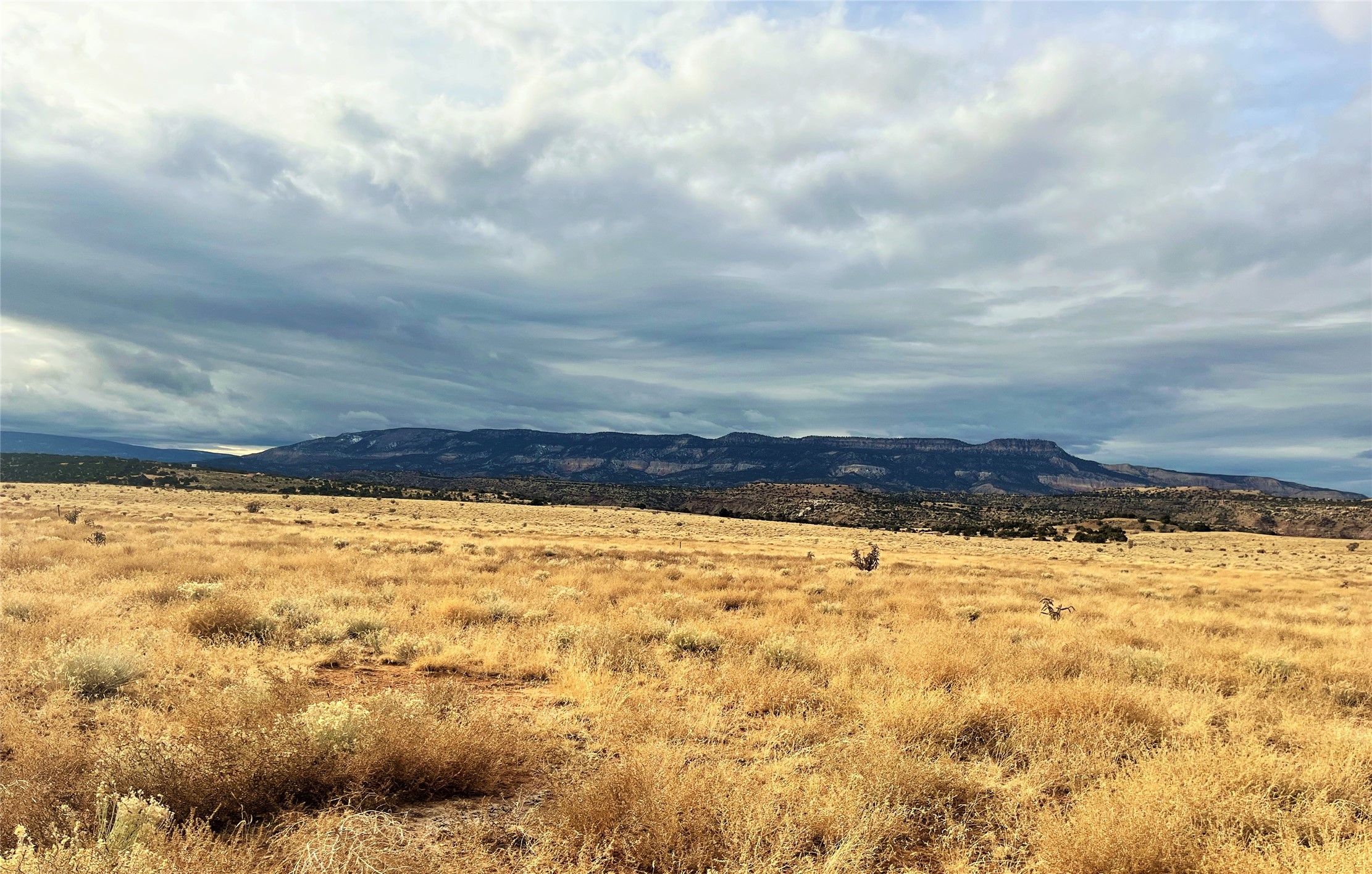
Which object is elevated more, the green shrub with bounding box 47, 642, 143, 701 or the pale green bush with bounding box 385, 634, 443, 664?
the green shrub with bounding box 47, 642, 143, 701

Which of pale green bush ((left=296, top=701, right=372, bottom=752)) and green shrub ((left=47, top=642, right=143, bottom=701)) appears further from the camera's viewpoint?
green shrub ((left=47, top=642, right=143, bottom=701))

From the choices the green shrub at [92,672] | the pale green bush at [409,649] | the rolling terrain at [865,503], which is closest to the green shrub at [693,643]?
the pale green bush at [409,649]

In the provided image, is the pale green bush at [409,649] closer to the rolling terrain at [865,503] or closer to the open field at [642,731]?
the open field at [642,731]

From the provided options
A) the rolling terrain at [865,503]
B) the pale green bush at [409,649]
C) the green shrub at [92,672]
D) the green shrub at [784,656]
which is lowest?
the rolling terrain at [865,503]

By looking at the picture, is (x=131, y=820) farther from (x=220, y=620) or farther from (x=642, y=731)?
(x=220, y=620)

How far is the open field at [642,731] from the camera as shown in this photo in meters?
3.96

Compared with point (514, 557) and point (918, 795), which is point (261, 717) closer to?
point (918, 795)

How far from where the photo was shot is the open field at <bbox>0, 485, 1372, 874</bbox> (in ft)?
13.0

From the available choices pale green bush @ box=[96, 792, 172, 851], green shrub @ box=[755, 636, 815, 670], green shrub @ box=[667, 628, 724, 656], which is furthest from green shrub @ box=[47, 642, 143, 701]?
green shrub @ box=[755, 636, 815, 670]

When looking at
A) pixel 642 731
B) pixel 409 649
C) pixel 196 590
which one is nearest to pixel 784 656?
pixel 642 731

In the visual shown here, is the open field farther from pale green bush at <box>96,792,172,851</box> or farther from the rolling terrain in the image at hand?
the rolling terrain

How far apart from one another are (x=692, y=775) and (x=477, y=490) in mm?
116125

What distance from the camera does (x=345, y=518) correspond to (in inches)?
1734

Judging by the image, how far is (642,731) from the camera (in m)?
6.05
